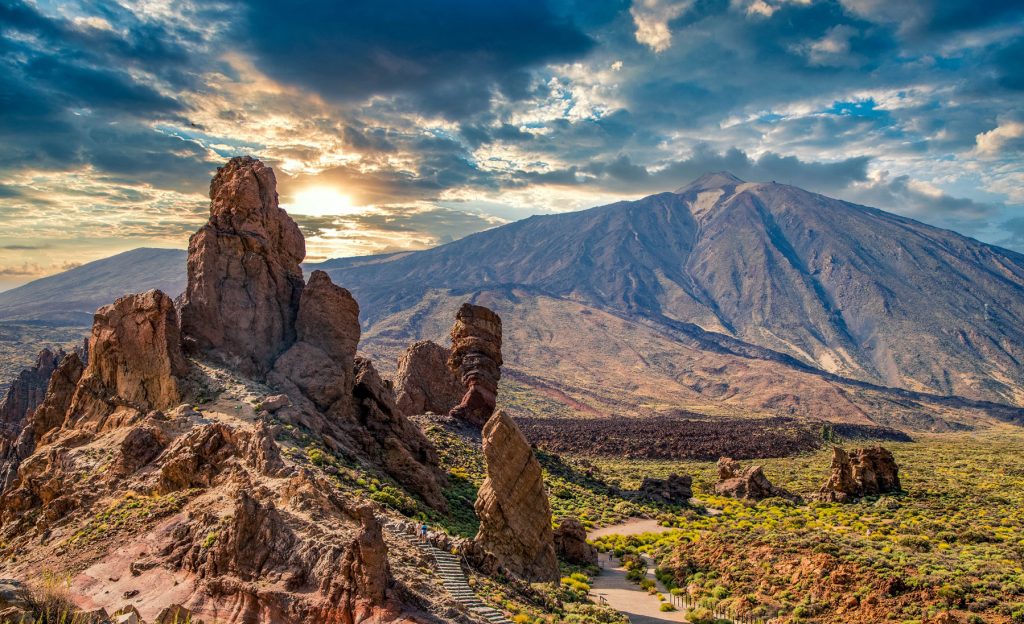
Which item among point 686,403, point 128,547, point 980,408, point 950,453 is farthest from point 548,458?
point 980,408

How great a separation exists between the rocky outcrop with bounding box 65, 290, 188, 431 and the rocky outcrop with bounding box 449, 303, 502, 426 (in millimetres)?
30717

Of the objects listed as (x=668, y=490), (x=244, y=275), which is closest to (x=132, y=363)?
(x=244, y=275)

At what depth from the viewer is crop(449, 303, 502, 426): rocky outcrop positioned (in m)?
56.0

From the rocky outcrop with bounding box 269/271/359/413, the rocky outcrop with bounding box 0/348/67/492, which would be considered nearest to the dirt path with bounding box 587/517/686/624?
the rocky outcrop with bounding box 269/271/359/413

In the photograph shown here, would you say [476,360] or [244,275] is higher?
[244,275]

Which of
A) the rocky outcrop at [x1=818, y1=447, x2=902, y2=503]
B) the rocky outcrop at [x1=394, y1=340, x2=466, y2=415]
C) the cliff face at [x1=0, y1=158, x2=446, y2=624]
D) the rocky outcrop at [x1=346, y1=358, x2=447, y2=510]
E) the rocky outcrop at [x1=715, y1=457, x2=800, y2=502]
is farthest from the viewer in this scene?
the rocky outcrop at [x1=394, y1=340, x2=466, y2=415]

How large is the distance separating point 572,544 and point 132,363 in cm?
2091

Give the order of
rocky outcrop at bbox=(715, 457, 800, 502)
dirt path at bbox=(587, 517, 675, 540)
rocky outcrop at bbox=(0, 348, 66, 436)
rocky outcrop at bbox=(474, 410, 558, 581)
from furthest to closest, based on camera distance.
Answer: rocky outcrop at bbox=(0, 348, 66, 436)
rocky outcrop at bbox=(715, 457, 800, 502)
dirt path at bbox=(587, 517, 675, 540)
rocky outcrop at bbox=(474, 410, 558, 581)

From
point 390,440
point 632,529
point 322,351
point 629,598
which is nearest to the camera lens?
point 629,598

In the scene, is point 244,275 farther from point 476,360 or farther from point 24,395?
point 24,395

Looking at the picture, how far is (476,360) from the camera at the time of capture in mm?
57125

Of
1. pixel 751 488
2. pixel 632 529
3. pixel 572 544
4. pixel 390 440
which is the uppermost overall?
pixel 390 440

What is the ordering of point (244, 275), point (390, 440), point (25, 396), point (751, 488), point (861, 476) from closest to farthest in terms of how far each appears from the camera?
point (390, 440), point (244, 275), point (861, 476), point (751, 488), point (25, 396)

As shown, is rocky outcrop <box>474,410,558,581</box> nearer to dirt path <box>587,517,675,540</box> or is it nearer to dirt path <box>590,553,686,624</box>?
dirt path <box>590,553,686,624</box>
